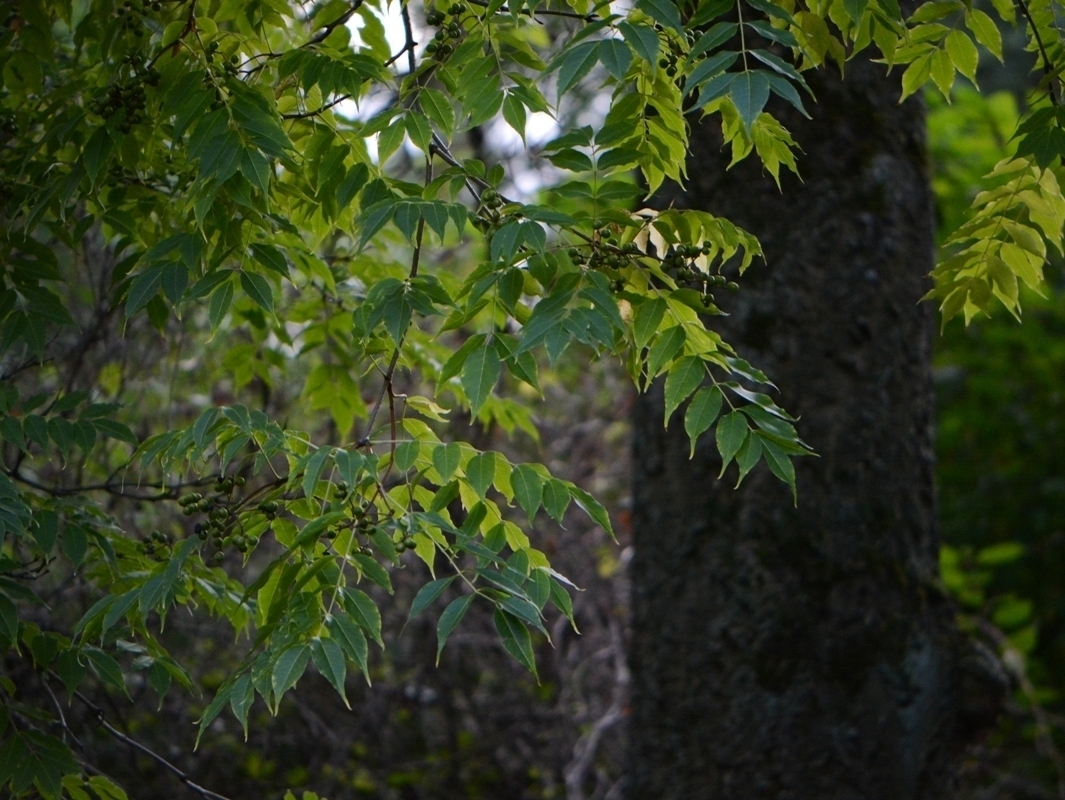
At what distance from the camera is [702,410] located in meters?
1.79

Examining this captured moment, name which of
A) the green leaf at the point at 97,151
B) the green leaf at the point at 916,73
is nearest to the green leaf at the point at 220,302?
the green leaf at the point at 97,151

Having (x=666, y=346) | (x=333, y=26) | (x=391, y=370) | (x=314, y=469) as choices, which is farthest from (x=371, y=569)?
(x=333, y=26)

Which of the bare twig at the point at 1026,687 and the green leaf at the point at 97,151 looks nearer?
the green leaf at the point at 97,151

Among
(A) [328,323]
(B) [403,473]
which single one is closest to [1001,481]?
(A) [328,323]

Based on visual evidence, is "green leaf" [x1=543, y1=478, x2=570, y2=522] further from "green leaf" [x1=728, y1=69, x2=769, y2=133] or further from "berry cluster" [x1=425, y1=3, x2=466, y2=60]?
"berry cluster" [x1=425, y1=3, x2=466, y2=60]

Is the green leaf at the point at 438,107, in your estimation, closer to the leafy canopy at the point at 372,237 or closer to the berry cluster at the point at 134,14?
the leafy canopy at the point at 372,237

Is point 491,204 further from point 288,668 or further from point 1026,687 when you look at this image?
point 1026,687

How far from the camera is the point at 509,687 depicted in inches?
232

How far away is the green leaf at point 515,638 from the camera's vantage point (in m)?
1.55

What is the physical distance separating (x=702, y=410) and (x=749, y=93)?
1.70ft

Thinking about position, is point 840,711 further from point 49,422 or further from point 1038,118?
point 49,422

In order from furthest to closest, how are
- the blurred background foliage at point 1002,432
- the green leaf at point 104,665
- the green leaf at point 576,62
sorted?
the blurred background foliage at point 1002,432 → the green leaf at point 104,665 → the green leaf at point 576,62

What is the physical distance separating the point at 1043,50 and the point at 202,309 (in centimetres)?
332

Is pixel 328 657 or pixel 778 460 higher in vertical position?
pixel 778 460
